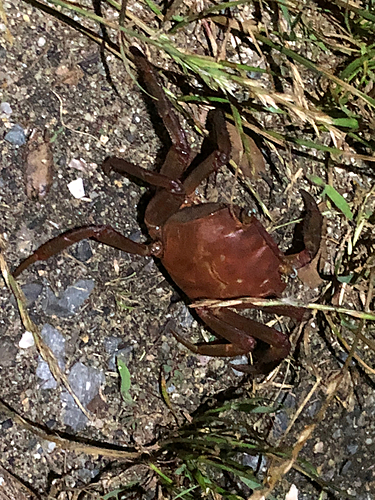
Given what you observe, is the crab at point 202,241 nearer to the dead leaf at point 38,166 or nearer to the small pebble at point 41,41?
the dead leaf at point 38,166

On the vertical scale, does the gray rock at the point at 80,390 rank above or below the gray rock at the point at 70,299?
below

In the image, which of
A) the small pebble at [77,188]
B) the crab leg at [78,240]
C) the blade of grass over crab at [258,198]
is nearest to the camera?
the crab leg at [78,240]

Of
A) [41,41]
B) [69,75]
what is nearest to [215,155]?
[69,75]

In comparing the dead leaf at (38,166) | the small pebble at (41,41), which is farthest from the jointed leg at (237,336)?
the small pebble at (41,41)

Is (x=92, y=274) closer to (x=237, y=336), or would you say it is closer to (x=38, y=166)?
(x=38, y=166)

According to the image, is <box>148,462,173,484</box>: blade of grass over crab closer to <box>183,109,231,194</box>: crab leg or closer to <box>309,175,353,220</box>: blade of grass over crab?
<box>183,109,231,194</box>: crab leg

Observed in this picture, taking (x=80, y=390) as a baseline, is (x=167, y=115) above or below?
above
